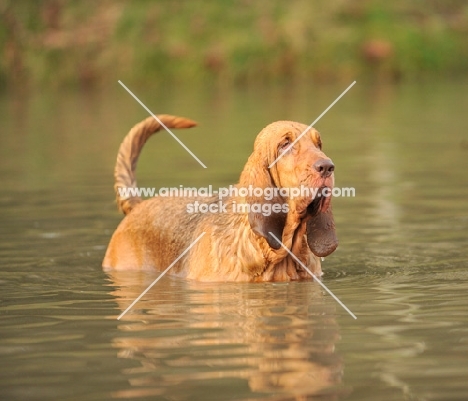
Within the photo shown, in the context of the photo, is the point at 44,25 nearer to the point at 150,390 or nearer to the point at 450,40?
the point at 450,40

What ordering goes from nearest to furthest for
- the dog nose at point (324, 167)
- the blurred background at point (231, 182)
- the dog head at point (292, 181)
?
the blurred background at point (231, 182) → the dog nose at point (324, 167) → the dog head at point (292, 181)

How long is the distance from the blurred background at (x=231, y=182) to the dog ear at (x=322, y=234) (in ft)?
1.09

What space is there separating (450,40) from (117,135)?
669 inches

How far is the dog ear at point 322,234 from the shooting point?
8.55 metres

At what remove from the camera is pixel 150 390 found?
6.10m

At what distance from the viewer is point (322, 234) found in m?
8.59

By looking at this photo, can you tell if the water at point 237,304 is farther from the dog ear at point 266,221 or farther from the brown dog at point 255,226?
the dog ear at point 266,221

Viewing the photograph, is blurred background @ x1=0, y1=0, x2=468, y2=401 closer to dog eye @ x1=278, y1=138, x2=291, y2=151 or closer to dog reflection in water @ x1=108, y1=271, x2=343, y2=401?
dog reflection in water @ x1=108, y1=271, x2=343, y2=401

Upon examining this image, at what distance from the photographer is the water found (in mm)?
6273

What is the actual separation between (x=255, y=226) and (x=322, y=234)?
49cm

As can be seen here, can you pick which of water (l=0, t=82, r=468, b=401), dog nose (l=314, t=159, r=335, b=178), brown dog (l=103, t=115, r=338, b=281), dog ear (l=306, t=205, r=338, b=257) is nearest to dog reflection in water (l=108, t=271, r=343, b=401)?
water (l=0, t=82, r=468, b=401)

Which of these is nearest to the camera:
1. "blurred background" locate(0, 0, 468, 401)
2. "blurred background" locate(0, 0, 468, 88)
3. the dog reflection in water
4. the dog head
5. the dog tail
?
the dog reflection in water

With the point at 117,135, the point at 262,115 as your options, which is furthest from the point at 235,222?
the point at 262,115

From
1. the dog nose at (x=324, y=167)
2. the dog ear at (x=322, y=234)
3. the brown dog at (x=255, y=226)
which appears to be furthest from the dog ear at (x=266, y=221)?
the dog nose at (x=324, y=167)
